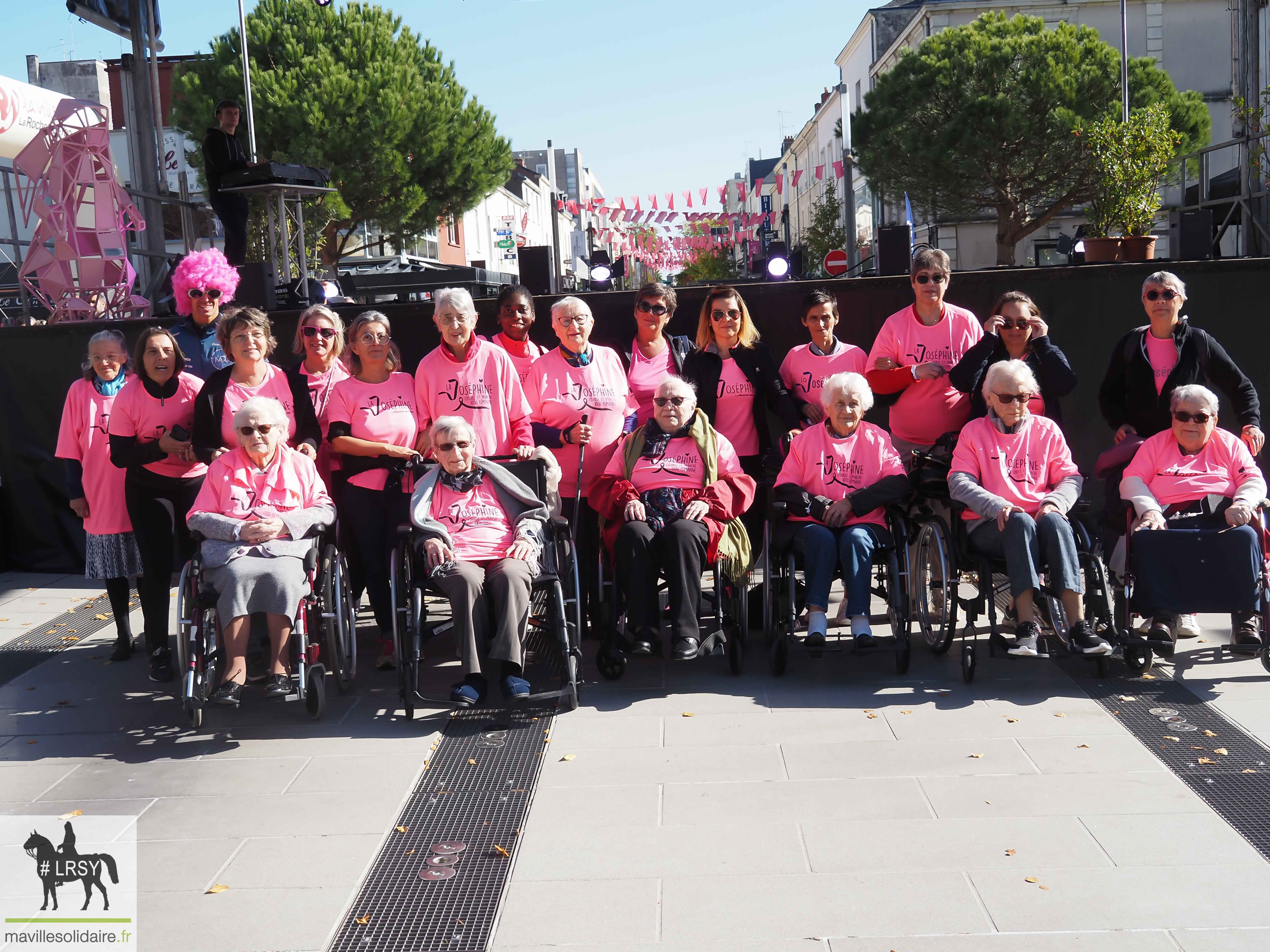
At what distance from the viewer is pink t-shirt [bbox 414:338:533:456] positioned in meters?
5.09

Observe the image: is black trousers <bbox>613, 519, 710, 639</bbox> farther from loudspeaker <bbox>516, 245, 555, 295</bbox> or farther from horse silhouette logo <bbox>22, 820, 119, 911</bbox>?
loudspeaker <bbox>516, 245, 555, 295</bbox>

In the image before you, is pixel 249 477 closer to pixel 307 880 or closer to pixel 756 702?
pixel 307 880

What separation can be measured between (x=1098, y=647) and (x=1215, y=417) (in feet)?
3.82

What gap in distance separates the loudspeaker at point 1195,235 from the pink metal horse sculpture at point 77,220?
31.8ft

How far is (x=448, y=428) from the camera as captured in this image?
4672 mm

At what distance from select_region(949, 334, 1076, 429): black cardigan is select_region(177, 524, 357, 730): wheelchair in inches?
116

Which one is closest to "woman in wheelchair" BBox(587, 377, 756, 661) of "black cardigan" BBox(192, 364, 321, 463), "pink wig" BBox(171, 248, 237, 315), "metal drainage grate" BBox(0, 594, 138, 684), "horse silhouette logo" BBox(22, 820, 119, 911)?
"black cardigan" BBox(192, 364, 321, 463)

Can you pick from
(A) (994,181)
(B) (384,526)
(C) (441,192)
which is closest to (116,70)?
(C) (441,192)

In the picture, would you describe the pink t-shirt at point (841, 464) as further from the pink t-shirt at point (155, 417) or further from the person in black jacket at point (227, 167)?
the person in black jacket at point (227, 167)

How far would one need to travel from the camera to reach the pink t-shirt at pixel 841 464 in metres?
4.94

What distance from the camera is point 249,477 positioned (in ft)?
15.1

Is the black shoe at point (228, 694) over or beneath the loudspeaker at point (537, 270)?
beneath

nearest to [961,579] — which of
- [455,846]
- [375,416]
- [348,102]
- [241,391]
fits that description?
[375,416]

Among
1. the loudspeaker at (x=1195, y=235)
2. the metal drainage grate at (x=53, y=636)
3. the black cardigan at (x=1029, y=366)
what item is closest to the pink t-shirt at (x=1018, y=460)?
the black cardigan at (x=1029, y=366)
